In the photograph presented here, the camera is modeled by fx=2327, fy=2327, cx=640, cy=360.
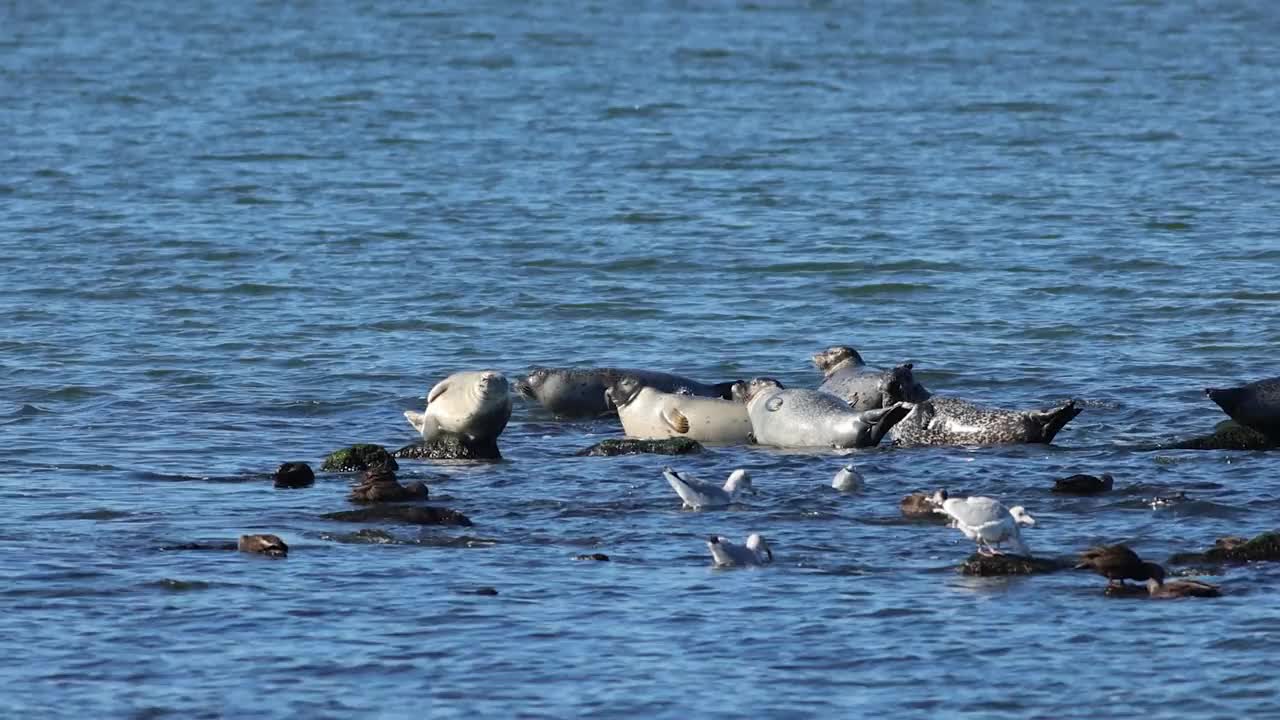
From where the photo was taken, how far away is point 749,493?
11727 millimetres

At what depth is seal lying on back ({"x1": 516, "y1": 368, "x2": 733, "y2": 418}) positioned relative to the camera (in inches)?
579

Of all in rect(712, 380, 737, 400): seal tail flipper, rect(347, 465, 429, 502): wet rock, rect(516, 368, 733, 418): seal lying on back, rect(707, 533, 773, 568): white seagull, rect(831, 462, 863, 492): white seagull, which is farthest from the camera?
rect(516, 368, 733, 418): seal lying on back

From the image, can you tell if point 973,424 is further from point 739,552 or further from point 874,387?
point 739,552

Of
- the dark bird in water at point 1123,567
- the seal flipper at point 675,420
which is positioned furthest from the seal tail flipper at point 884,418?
the dark bird in water at point 1123,567

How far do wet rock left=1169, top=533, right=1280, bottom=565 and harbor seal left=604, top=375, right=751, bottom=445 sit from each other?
166 inches

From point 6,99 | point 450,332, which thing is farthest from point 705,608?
point 6,99

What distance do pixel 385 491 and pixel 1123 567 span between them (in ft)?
12.5

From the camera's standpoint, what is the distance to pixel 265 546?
1034 centimetres

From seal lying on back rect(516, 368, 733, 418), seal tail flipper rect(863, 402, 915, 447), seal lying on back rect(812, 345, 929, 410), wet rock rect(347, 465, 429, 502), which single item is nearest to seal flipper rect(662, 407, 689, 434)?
seal lying on back rect(516, 368, 733, 418)

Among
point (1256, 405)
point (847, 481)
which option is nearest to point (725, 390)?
point (847, 481)

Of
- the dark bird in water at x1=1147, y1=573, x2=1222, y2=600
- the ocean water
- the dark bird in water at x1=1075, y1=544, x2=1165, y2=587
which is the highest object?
the dark bird in water at x1=1075, y1=544, x2=1165, y2=587

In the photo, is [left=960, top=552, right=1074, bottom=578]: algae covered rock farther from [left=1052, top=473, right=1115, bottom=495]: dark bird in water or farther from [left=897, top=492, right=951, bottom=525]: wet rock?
[left=1052, top=473, right=1115, bottom=495]: dark bird in water

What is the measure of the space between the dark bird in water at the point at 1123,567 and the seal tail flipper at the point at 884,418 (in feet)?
11.9

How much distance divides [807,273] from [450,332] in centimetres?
467
